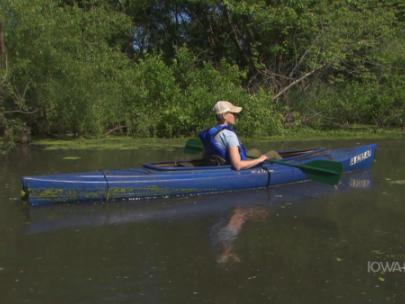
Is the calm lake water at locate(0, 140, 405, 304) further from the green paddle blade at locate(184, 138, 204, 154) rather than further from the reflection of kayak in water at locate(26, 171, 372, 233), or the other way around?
the green paddle blade at locate(184, 138, 204, 154)

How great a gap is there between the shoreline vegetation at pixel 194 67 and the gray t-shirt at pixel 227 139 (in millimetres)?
6840

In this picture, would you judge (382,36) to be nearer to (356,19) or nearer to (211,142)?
(356,19)

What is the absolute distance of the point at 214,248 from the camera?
5.97 m

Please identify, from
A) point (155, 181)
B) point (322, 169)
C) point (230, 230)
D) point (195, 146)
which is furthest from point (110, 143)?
point (230, 230)

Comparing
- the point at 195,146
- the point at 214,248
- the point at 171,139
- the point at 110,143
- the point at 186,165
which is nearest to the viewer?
the point at 214,248

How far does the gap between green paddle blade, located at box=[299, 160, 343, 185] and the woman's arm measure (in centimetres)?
72

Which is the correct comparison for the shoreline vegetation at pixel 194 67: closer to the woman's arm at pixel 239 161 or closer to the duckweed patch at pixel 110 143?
the duckweed patch at pixel 110 143

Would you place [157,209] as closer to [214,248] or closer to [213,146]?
[213,146]

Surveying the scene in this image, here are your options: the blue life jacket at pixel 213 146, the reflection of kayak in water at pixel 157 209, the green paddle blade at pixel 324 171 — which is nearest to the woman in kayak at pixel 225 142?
the blue life jacket at pixel 213 146

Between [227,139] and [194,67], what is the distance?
1095 centimetres

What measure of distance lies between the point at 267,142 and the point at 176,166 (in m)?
6.45

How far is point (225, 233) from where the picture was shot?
6.57 meters

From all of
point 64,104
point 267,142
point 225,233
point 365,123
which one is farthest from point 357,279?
point 365,123

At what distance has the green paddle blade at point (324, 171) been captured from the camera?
8.71 meters
